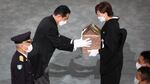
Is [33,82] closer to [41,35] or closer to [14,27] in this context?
[41,35]

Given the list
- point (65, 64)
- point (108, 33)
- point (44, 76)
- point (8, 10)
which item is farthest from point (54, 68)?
point (8, 10)

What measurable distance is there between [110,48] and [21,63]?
1458 millimetres

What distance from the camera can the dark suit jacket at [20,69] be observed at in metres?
6.34

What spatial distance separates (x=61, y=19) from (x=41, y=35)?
0.42 meters

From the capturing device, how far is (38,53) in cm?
687

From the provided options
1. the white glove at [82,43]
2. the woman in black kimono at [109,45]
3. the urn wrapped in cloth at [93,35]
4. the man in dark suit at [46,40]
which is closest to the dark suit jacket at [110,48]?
the woman in black kimono at [109,45]

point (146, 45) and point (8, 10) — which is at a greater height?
point (8, 10)

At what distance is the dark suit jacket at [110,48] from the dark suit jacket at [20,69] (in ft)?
4.23

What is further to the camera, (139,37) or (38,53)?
(139,37)

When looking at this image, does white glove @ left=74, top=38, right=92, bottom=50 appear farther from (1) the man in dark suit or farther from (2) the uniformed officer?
(2) the uniformed officer

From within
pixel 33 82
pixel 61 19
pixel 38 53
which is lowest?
pixel 33 82

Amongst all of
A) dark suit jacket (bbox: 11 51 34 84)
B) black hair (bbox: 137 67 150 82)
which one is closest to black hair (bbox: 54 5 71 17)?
dark suit jacket (bbox: 11 51 34 84)

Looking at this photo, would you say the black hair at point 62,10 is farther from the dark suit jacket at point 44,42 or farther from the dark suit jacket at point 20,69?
the dark suit jacket at point 20,69

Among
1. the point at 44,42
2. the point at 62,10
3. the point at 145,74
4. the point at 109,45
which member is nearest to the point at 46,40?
the point at 44,42
